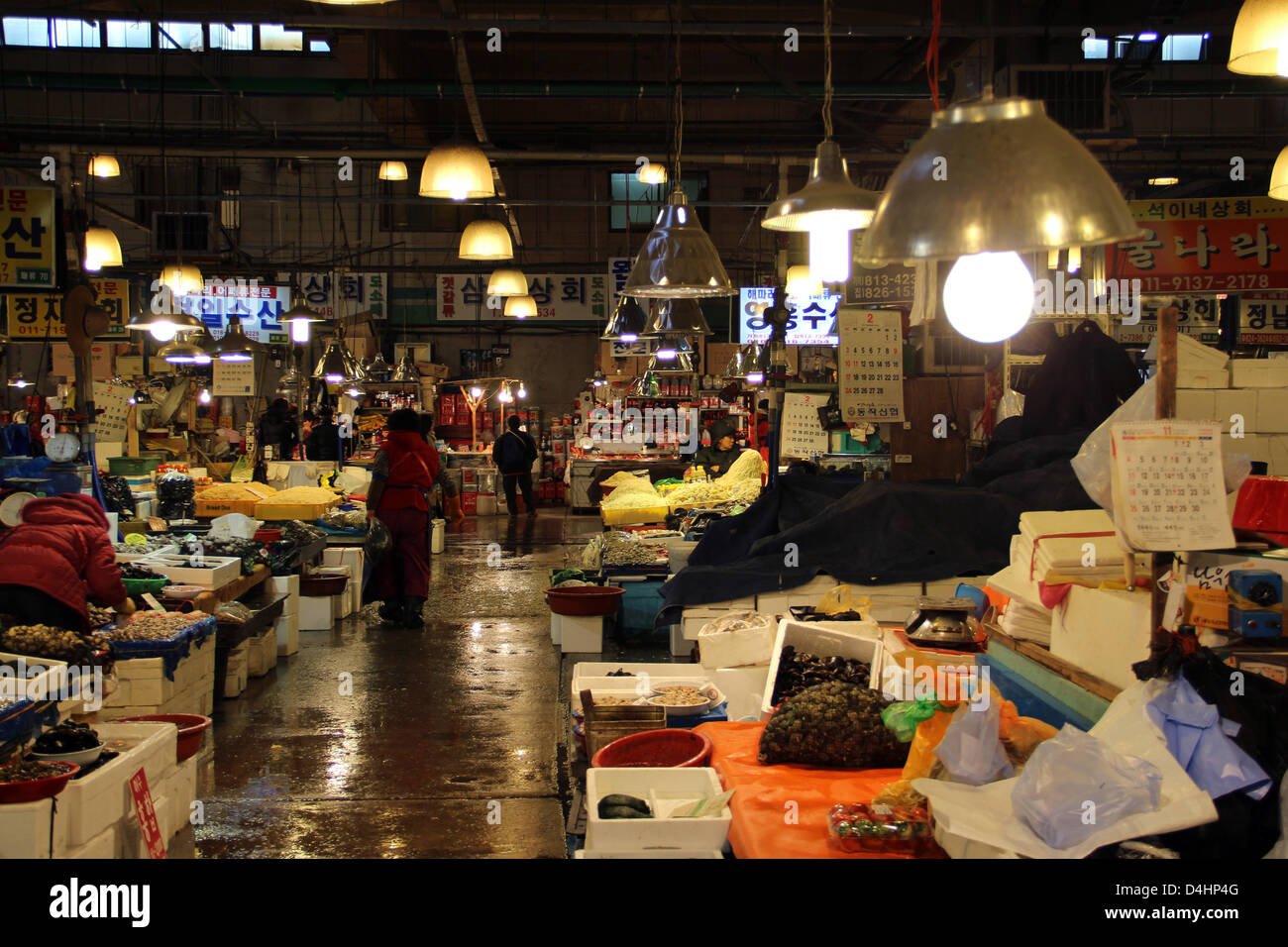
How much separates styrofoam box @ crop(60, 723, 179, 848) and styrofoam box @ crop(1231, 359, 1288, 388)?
5785 mm

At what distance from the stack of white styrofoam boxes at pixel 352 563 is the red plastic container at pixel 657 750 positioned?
305 inches

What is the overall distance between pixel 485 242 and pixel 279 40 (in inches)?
654

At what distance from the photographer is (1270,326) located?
1102 centimetres

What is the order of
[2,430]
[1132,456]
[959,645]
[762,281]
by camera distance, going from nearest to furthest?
1. [1132,456]
2. [959,645]
3. [2,430]
4. [762,281]

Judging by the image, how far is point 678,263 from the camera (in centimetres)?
472

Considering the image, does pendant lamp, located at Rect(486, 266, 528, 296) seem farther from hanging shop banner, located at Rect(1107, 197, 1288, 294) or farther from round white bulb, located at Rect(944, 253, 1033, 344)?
round white bulb, located at Rect(944, 253, 1033, 344)

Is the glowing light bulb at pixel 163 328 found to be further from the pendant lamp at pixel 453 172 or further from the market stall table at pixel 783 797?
the market stall table at pixel 783 797

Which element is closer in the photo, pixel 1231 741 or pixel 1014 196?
pixel 1014 196

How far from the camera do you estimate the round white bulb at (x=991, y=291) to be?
303cm

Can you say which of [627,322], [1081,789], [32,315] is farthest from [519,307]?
[1081,789]

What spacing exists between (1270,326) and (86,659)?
11.2 m

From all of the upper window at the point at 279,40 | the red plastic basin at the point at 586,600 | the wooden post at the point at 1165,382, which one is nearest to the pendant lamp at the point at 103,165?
the upper window at the point at 279,40
